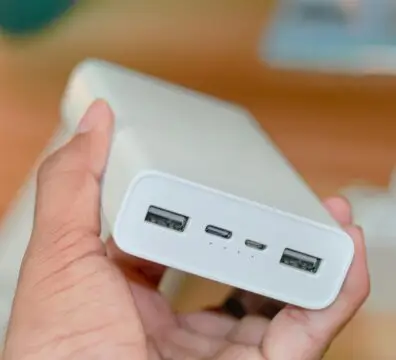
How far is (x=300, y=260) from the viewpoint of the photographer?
0.40 meters

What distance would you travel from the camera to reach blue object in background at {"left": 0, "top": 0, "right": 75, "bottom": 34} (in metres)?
0.73

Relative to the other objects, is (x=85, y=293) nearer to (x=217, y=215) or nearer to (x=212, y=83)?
(x=217, y=215)

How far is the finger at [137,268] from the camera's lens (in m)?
A: 0.52

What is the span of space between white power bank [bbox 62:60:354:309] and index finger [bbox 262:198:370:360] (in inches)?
0.9

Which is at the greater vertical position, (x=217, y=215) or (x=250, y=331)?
(x=217, y=215)

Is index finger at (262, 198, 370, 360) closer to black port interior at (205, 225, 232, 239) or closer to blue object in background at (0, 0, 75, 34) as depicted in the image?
black port interior at (205, 225, 232, 239)

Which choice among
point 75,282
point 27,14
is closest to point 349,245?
point 75,282

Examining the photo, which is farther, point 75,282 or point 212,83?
point 212,83

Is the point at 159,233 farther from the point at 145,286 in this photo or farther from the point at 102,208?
the point at 145,286

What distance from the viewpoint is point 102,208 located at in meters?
0.42

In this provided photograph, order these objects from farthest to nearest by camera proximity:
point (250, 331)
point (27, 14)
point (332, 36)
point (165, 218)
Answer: point (27, 14) → point (332, 36) → point (250, 331) → point (165, 218)

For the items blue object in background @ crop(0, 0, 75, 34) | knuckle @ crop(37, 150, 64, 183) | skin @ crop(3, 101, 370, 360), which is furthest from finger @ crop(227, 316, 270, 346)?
blue object in background @ crop(0, 0, 75, 34)

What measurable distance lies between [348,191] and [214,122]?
197mm

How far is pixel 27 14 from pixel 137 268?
0.87ft
